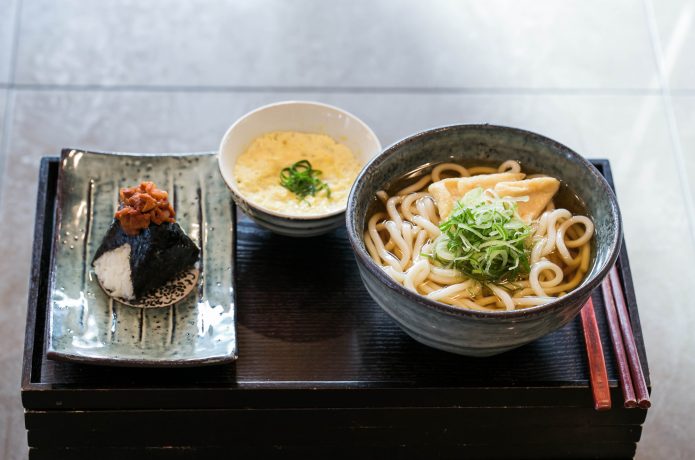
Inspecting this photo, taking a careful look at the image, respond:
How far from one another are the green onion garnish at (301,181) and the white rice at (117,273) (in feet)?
1.31

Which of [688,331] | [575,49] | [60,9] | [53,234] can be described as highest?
[60,9]

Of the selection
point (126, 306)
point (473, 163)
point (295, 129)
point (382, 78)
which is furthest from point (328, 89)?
point (126, 306)

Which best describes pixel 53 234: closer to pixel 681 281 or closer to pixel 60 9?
pixel 60 9

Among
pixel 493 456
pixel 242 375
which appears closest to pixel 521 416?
pixel 493 456

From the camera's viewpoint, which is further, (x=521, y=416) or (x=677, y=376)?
(x=677, y=376)

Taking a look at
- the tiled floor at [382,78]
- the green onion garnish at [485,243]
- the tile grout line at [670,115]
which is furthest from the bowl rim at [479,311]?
the tile grout line at [670,115]

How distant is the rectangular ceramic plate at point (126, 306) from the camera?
1699mm

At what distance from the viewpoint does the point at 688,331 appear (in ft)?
8.13

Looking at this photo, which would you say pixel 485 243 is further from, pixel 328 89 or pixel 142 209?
pixel 328 89

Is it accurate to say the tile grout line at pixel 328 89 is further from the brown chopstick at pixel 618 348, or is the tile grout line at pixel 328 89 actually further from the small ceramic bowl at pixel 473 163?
the brown chopstick at pixel 618 348

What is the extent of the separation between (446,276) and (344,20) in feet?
5.50

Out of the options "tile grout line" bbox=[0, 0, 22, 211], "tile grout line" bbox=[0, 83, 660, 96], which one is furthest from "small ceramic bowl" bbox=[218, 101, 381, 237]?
"tile grout line" bbox=[0, 0, 22, 211]

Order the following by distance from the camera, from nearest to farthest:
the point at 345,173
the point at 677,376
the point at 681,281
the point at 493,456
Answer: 1. the point at 493,456
2. the point at 345,173
3. the point at 677,376
4. the point at 681,281

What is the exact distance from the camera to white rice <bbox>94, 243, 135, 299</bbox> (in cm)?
179
